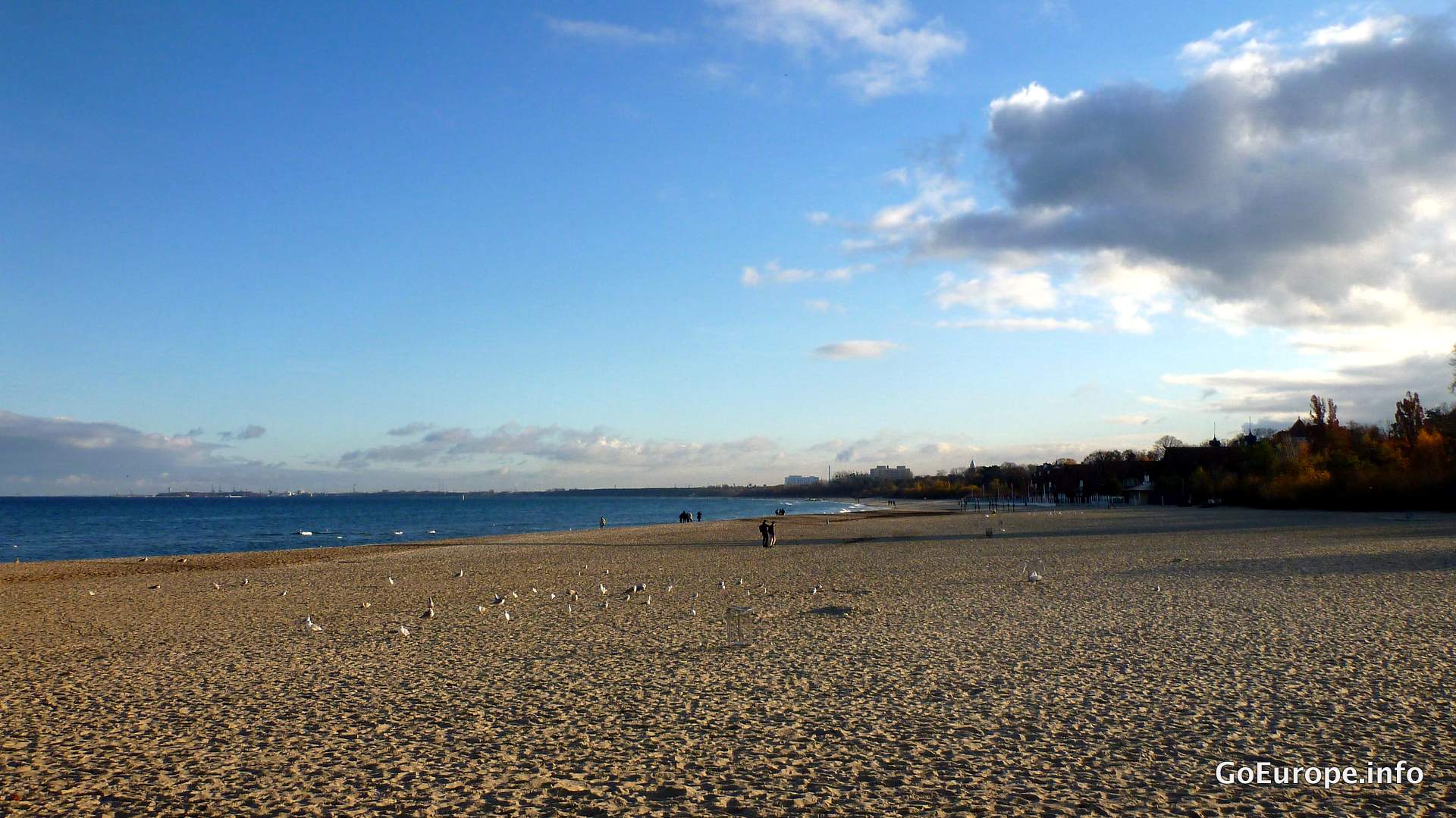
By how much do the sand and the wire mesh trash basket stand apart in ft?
0.81

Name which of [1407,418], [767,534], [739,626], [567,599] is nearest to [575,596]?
[567,599]

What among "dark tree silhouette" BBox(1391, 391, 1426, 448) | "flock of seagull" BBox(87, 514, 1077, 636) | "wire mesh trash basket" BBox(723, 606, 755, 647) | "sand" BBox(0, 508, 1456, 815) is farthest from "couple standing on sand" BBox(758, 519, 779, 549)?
"dark tree silhouette" BBox(1391, 391, 1426, 448)

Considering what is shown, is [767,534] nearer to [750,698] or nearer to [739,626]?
[739,626]

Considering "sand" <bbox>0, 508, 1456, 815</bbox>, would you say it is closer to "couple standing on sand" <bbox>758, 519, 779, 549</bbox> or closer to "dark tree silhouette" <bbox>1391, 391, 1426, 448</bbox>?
"couple standing on sand" <bbox>758, 519, 779, 549</bbox>

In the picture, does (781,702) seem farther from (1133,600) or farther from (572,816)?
(1133,600)

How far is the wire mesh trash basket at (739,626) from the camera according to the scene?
12.7 m

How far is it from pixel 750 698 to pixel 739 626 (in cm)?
434

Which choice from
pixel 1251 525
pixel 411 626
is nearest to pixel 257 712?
pixel 411 626

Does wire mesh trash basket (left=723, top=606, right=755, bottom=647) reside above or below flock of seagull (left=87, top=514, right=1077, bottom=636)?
above

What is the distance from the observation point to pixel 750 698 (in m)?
9.20

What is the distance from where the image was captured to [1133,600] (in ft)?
53.1

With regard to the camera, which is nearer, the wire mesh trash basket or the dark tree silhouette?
the wire mesh trash basket

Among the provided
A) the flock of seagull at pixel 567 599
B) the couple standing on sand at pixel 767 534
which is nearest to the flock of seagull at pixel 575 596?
the flock of seagull at pixel 567 599

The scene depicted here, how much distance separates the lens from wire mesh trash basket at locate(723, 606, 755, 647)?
12695 mm
